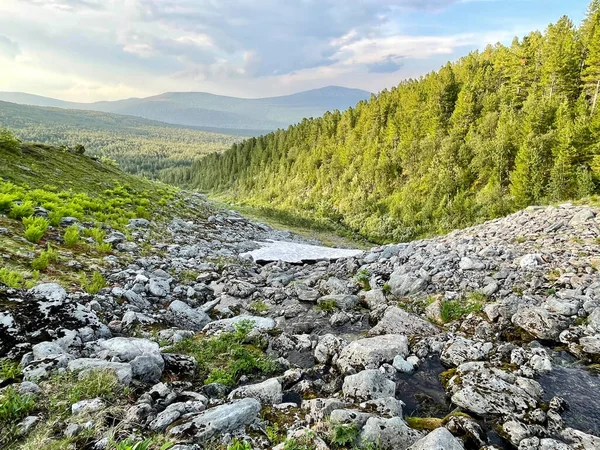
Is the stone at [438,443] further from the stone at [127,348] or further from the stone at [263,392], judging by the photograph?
the stone at [127,348]

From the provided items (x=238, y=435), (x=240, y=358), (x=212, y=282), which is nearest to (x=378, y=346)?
(x=240, y=358)

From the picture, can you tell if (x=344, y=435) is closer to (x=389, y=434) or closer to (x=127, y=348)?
(x=389, y=434)

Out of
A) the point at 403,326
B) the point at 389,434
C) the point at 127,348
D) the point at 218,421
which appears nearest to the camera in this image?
the point at 218,421

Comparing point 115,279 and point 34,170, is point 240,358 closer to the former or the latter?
point 115,279

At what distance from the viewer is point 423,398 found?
6.46m

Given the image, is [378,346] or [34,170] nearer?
[378,346]

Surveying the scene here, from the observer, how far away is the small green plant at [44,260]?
873cm

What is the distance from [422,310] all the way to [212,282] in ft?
25.5

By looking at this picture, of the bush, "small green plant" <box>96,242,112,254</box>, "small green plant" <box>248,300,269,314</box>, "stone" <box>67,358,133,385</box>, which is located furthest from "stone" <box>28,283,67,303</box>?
the bush

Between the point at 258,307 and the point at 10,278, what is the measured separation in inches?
257

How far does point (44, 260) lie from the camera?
8.94 metres

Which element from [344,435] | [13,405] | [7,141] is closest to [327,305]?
[344,435]

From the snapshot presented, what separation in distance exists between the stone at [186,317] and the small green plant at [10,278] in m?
3.45

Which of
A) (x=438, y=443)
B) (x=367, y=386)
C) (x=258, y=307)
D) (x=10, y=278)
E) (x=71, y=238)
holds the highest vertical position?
(x=10, y=278)
